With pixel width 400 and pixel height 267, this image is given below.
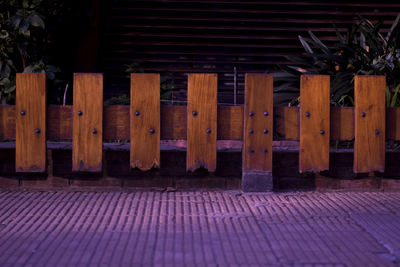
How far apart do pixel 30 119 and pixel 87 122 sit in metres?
0.43

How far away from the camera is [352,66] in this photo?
5.37m

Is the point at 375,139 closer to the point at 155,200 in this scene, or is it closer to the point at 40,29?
the point at 155,200

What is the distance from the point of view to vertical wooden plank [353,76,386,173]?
394 centimetres

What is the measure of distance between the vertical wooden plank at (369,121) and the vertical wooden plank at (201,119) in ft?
3.70

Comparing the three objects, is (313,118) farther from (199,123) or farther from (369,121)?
(199,123)

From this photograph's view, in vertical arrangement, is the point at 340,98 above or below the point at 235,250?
above

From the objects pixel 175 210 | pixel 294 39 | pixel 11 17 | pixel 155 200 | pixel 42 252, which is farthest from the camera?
pixel 294 39

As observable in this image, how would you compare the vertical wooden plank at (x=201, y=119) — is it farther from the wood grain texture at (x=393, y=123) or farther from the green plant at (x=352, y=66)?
the green plant at (x=352, y=66)

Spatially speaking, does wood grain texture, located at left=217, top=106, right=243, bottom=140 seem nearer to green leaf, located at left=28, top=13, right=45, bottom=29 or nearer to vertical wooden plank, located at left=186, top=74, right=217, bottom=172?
vertical wooden plank, located at left=186, top=74, right=217, bottom=172

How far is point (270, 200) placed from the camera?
375 cm

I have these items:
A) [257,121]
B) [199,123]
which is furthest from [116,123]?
[257,121]

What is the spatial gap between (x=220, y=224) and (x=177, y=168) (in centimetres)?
108

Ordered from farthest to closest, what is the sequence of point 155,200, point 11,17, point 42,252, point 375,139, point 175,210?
1. point 11,17
2. point 375,139
3. point 155,200
4. point 175,210
5. point 42,252

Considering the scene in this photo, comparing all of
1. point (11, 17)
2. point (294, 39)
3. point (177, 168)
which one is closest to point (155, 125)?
point (177, 168)
